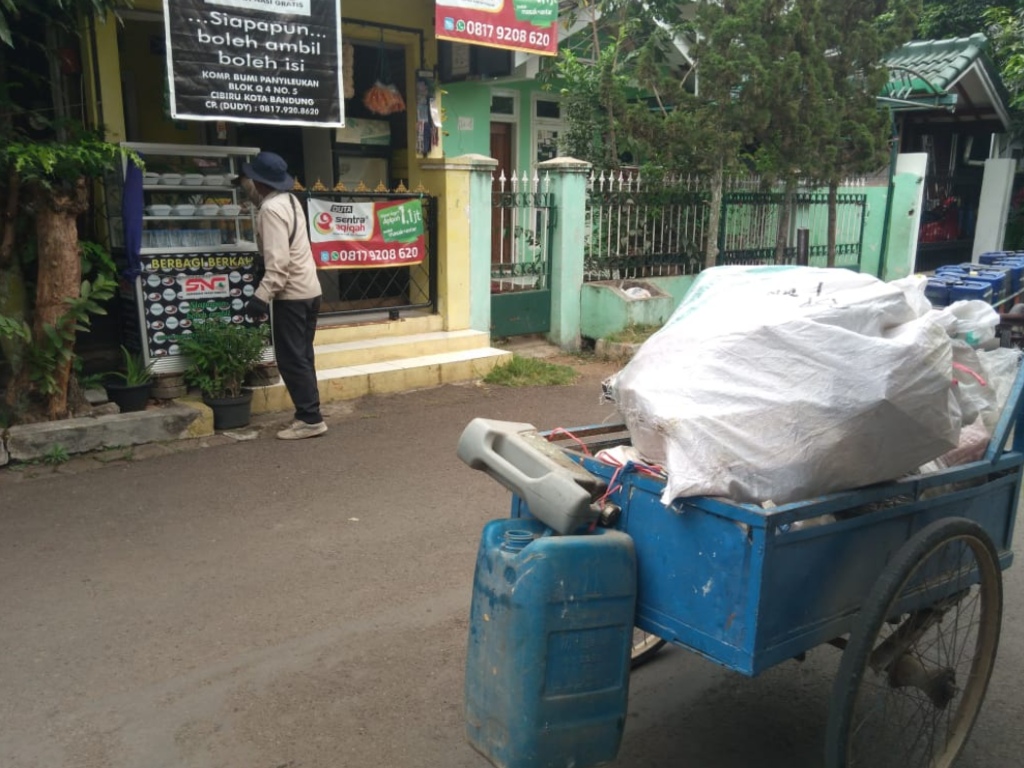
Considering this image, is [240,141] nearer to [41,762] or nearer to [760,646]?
[41,762]

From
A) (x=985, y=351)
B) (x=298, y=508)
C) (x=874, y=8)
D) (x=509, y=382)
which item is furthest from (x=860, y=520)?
(x=874, y=8)

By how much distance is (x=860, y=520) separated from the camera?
237 centimetres

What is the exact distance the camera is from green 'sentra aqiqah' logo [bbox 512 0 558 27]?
8.05m

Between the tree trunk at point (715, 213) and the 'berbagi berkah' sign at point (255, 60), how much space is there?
482 centimetres

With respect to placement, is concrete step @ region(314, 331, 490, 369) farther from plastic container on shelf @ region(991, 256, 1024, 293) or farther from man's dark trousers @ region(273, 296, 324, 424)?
plastic container on shelf @ region(991, 256, 1024, 293)

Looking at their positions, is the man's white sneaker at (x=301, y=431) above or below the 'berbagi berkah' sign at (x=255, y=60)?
below

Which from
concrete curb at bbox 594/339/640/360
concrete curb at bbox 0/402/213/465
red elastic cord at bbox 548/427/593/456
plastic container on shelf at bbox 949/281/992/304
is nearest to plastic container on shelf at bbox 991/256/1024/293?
plastic container on shelf at bbox 949/281/992/304

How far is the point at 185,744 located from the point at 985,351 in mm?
3025

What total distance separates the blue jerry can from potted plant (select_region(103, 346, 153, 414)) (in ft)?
14.7

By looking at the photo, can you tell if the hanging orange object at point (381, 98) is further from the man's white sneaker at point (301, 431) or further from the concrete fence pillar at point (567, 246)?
the man's white sneaker at point (301, 431)

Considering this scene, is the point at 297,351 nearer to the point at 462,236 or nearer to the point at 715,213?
the point at 462,236

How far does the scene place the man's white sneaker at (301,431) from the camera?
6.26 m

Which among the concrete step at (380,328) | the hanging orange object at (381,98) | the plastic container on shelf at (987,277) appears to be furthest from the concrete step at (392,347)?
the plastic container on shelf at (987,277)

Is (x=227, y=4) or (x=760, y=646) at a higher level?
(x=227, y=4)
